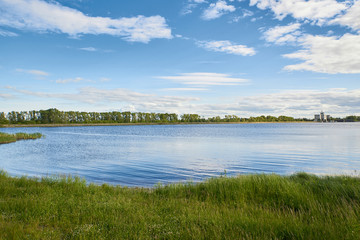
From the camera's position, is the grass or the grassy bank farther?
the grass

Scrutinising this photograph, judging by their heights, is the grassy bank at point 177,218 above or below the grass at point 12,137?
above

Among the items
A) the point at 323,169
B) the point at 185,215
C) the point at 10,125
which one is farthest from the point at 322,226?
the point at 10,125

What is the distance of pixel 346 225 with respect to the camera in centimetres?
621

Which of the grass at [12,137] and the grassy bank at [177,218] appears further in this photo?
the grass at [12,137]

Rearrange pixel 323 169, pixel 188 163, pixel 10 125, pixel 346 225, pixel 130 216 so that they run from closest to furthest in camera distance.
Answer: pixel 346 225 → pixel 130 216 → pixel 323 169 → pixel 188 163 → pixel 10 125

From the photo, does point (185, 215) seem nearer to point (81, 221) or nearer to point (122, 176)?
point (81, 221)

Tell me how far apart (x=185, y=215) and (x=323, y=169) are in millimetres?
20404

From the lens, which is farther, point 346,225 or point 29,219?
point 29,219

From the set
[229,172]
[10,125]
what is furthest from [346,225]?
[10,125]

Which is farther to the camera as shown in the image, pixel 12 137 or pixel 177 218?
pixel 12 137

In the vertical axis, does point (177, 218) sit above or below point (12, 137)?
above

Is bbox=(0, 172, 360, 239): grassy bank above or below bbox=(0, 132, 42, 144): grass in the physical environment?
above

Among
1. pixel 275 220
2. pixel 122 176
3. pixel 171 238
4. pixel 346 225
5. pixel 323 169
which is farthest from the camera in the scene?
pixel 323 169

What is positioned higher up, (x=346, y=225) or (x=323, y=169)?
(x=346, y=225)
